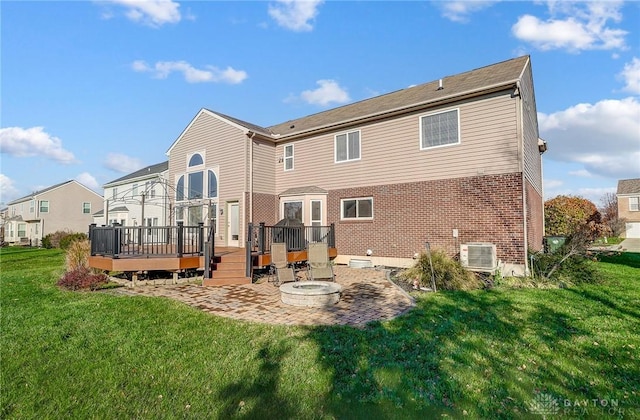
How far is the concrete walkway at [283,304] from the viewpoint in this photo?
232 inches

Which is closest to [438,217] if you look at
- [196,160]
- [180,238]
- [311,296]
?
[311,296]

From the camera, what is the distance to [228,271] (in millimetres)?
9578

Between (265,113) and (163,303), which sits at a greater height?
(265,113)

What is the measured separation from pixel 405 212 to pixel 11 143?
42100mm

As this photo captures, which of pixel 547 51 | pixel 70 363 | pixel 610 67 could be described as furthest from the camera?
pixel 547 51

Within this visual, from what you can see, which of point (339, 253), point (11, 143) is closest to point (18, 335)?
point (339, 253)

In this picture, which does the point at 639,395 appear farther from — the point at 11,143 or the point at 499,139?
the point at 11,143

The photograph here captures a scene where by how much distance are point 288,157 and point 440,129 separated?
7.36m

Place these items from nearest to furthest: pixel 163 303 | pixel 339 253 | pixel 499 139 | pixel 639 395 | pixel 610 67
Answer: pixel 639 395 < pixel 163 303 < pixel 499 139 < pixel 610 67 < pixel 339 253

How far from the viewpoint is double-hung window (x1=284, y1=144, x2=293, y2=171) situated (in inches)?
608

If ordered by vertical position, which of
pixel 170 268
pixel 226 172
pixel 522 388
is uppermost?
pixel 226 172

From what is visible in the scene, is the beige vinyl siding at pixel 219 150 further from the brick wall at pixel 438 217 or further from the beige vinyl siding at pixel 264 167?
the brick wall at pixel 438 217

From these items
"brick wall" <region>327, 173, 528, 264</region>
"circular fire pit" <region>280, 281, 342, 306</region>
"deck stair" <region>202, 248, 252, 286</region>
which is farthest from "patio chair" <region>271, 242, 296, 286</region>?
"brick wall" <region>327, 173, 528, 264</region>

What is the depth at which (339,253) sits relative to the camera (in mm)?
13539
